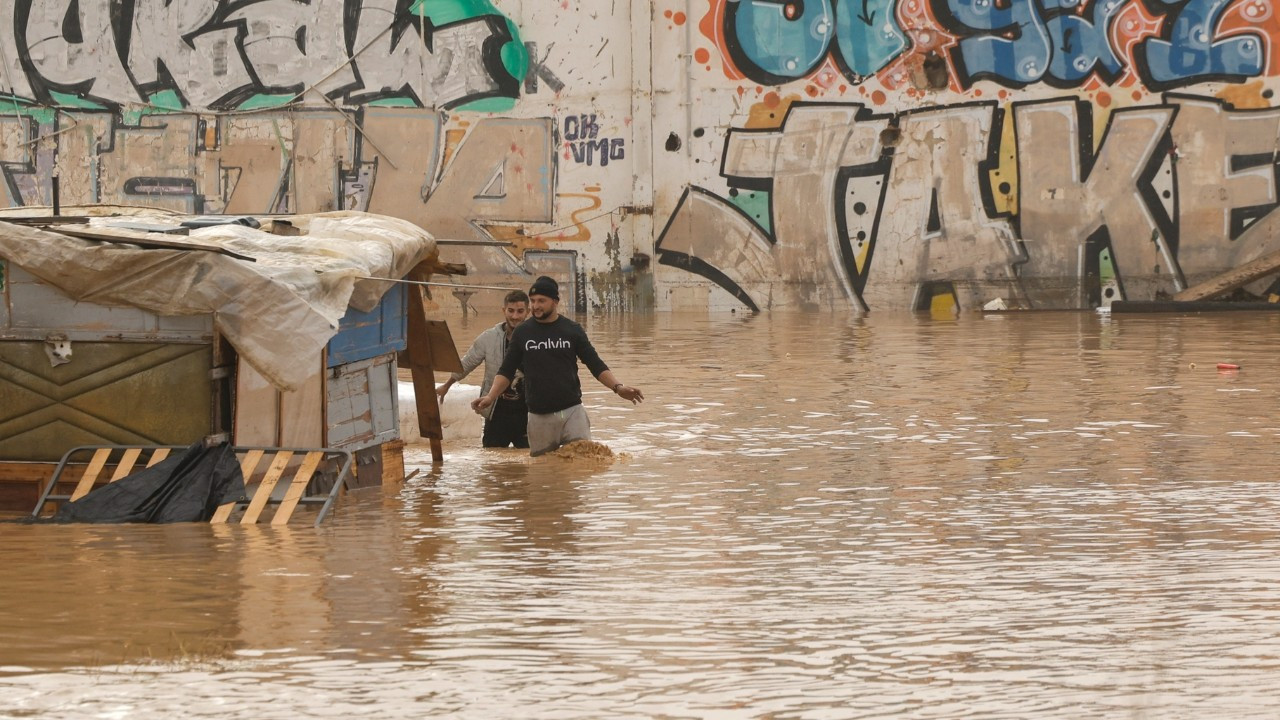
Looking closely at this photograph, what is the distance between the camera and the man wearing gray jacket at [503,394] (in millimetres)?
12516

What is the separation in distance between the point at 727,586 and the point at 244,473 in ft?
10.1

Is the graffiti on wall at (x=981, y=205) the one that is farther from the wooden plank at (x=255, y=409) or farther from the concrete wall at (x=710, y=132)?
the wooden plank at (x=255, y=409)

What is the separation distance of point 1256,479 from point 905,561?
333 centimetres

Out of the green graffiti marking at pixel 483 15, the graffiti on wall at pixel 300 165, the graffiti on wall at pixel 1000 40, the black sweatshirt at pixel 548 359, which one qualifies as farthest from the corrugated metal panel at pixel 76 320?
the graffiti on wall at pixel 1000 40

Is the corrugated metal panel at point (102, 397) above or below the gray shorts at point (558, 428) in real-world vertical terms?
above

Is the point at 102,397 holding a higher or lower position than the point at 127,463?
higher

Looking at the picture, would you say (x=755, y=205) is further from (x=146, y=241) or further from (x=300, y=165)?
(x=146, y=241)

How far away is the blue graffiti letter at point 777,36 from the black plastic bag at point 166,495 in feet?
61.9

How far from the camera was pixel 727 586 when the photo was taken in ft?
25.0

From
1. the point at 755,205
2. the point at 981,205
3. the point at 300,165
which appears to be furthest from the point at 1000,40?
the point at 300,165

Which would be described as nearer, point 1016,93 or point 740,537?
point 740,537

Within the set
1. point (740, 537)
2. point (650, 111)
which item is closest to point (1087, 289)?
point (650, 111)

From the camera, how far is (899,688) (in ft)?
19.6

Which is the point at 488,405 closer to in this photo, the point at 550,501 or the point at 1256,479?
the point at 550,501
